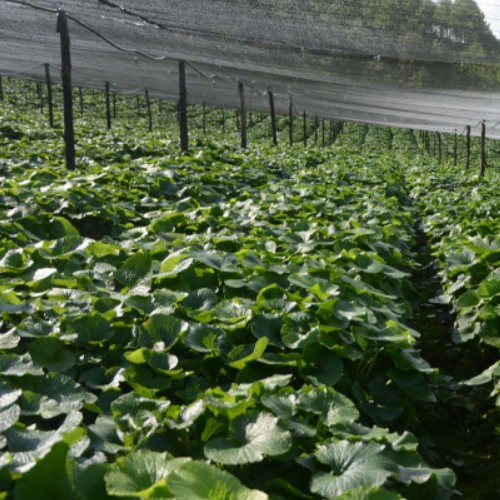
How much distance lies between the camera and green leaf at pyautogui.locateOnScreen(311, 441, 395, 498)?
5.14ft

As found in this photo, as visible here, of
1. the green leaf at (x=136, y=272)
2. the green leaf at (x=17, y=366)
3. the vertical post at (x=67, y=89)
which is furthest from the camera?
the vertical post at (x=67, y=89)

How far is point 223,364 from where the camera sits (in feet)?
8.07

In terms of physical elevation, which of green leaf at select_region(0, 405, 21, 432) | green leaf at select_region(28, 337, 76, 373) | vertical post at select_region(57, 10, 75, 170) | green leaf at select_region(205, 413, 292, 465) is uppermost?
vertical post at select_region(57, 10, 75, 170)

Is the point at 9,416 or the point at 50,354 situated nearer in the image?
the point at 9,416

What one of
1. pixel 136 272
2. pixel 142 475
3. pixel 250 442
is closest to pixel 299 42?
pixel 136 272

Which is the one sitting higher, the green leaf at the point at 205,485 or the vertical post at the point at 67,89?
the vertical post at the point at 67,89

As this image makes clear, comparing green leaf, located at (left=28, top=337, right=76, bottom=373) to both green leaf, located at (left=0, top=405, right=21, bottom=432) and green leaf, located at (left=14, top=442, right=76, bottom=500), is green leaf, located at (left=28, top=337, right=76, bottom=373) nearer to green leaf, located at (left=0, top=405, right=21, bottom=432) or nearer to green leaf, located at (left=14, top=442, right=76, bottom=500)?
green leaf, located at (left=0, top=405, right=21, bottom=432)

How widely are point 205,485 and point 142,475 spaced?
20 cm

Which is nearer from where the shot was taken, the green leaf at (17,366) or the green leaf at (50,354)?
the green leaf at (17,366)

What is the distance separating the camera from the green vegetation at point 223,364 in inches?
65.1

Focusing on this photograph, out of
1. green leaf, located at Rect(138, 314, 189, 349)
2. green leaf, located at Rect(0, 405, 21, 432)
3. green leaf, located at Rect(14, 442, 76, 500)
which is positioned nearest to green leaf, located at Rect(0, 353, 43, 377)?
green leaf, located at Rect(0, 405, 21, 432)

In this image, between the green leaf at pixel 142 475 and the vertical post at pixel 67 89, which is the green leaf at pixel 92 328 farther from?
the vertical post at pixel 67 89

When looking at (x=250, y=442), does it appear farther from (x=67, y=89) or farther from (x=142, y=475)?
(x=67, y=89)

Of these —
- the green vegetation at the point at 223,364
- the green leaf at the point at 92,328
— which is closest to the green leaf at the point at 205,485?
the green vegetation at the point at 223,364
